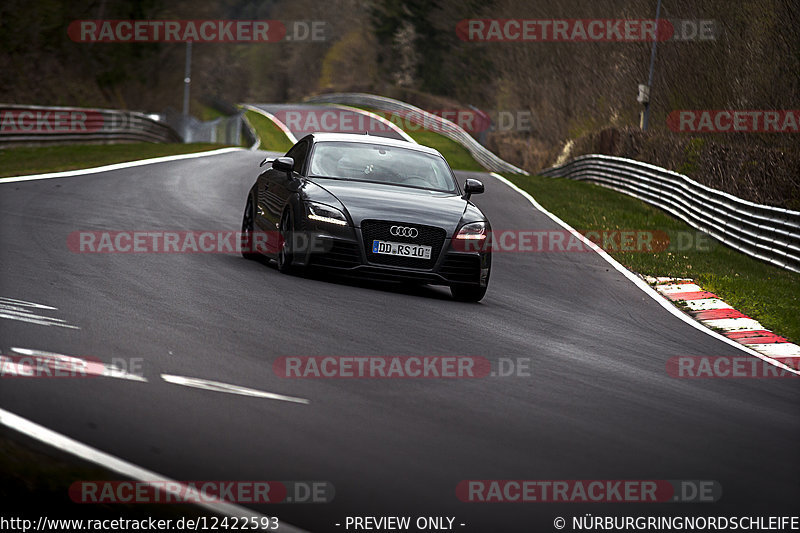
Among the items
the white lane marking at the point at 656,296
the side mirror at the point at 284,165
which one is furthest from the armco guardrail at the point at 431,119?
the side mirror at the point at 284,165

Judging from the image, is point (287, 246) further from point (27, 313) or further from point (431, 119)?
point (431, 119)

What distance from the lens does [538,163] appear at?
51.4 metres

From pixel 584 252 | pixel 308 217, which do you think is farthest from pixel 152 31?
pixel 308 217

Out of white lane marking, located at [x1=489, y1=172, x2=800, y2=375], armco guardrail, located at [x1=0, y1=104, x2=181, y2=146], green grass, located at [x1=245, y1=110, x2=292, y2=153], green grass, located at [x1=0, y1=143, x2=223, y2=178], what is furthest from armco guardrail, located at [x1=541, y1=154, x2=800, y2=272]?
green grass, located at [x1=245, y1=110, x2=292, y2=153]

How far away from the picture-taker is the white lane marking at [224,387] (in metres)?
6.18

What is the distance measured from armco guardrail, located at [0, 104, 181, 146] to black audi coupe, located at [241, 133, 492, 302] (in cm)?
1938

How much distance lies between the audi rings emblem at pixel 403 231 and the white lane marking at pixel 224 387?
4810mm

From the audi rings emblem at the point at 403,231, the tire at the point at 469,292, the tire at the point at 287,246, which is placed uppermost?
the audi rings emblem at the point at 403,231

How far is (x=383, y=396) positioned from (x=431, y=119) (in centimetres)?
5808

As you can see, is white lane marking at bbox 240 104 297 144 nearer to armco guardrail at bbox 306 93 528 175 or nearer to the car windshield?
armco guardrail at bbox 306 93 528 175

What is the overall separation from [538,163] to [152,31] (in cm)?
2199

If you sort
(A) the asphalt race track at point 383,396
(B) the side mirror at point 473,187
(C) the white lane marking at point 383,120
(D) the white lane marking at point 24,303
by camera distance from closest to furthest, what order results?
(A) the asphalt race track at point 383,396, (D) the white lane marking at point 24,303, (B) the side mirror at point 473,187, (C) the white lane marking at point 383,120

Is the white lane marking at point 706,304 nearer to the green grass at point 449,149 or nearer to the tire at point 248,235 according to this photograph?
the tire at point 248,235

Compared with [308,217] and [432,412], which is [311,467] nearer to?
[432,412]
